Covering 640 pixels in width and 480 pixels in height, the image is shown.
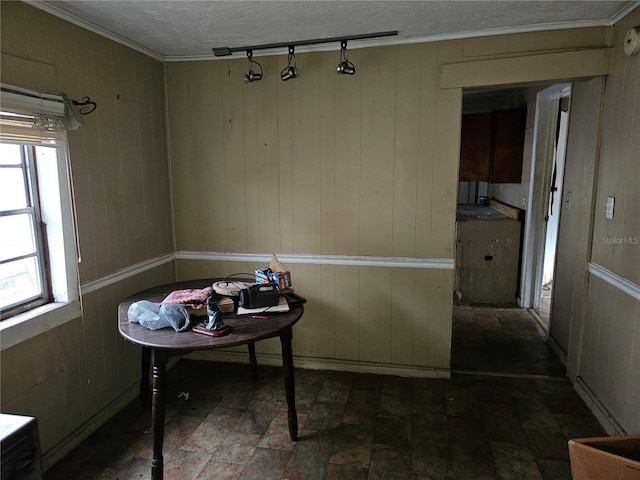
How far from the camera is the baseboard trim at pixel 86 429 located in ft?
6.90

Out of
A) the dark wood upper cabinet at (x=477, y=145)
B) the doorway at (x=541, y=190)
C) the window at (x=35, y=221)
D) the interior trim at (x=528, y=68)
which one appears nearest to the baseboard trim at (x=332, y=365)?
the window at (x=35, y=221)

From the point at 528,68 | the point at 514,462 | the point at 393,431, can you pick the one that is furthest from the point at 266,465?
the point at 528,68

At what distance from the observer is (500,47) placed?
2.55 metres

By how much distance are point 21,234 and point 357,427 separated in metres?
2.07

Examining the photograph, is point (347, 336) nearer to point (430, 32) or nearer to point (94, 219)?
point (94, 219)

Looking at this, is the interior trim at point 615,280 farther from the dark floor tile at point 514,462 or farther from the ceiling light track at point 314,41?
the ceiling light track at point 314,41

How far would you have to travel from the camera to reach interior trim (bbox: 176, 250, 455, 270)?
2842 millimetres

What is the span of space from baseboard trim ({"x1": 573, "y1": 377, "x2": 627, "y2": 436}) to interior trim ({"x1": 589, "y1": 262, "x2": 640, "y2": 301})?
2.33 feet

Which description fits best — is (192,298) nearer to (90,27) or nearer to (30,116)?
(30,116)

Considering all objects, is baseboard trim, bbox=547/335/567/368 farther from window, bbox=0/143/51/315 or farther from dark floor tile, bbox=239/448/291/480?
window, bbox=0/143/51/315

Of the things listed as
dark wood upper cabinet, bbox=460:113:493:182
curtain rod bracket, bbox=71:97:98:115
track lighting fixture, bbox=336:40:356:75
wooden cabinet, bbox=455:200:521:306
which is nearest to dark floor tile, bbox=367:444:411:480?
track lighting fixture, bbox=336:40:356:75

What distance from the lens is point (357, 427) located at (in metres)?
2.41

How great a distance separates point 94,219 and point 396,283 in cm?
196

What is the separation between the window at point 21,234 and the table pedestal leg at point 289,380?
4.20ft
